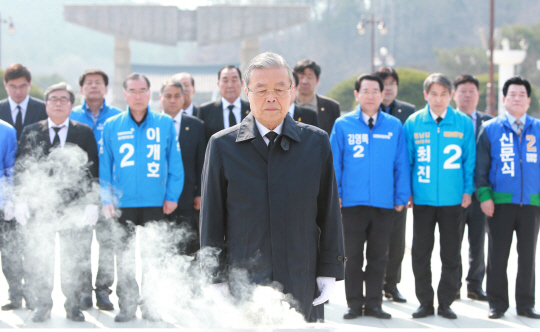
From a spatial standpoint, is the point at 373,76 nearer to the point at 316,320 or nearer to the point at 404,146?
the point at 404,146

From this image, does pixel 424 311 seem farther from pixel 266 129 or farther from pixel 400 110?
pixel 266 129

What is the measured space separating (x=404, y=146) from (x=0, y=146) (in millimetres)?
3289

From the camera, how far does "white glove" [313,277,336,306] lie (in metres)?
2.43

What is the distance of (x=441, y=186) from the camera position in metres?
4.51

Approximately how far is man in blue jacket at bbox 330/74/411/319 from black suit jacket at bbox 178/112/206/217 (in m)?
1.28

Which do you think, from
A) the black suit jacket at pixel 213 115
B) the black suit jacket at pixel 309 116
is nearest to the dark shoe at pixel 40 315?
the black suit jacket at pixel 213 115

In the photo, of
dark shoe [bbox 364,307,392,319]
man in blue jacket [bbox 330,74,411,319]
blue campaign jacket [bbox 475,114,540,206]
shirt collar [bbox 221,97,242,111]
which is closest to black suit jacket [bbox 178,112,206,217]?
shirt collar [bbox 221,97,242,111]

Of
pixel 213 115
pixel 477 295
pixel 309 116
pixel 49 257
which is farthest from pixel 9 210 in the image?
pixel 477 295

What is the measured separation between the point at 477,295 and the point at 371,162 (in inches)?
67.6

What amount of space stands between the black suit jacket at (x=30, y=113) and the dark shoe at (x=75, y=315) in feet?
5.90

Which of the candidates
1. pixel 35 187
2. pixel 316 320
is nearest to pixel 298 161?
pixel 316 320

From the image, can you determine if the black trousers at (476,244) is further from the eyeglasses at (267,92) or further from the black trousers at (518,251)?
the eyeglasses at (267,92)

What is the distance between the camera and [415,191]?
182 inches

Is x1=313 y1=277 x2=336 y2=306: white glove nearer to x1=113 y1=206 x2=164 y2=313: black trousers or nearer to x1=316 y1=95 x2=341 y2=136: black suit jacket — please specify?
x1=113 y1=206 x2=164 y2=313: black trousers
